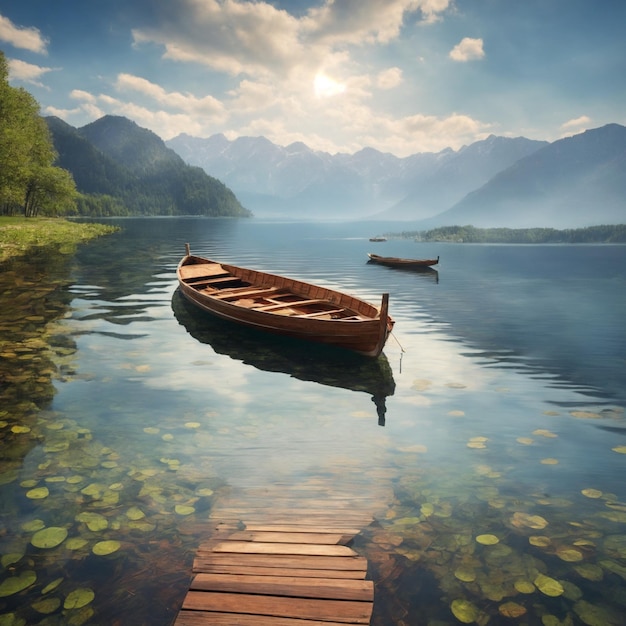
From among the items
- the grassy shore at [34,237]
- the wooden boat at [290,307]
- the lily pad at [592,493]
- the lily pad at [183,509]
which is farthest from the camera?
the grassy shore at [34,237]

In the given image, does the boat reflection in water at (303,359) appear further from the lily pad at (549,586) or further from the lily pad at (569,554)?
the lily pad at (549,586)

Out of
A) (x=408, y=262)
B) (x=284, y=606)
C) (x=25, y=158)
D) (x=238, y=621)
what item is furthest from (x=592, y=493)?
(x=25, y=158)

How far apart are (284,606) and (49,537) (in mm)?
4100

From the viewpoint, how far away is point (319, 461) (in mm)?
9453

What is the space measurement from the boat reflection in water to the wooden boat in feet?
2.16

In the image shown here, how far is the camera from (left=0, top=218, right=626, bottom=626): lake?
19.8 ft

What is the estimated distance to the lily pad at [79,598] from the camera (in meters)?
5.62

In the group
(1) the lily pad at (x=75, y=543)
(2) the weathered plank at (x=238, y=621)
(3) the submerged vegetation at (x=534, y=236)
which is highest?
(3) the submerged vegetation at (x=534, y=236)

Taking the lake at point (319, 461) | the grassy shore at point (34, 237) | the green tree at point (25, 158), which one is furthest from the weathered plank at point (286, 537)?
the green tree at point (25, 158)

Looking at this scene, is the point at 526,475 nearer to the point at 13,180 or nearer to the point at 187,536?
the point at 187,536

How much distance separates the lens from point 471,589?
6.05 meters

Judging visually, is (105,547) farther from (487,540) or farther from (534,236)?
(534,236)

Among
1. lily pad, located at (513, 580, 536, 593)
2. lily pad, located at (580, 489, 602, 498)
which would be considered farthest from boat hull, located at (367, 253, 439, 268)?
lily pad, located at (513, 580, 536, 593)

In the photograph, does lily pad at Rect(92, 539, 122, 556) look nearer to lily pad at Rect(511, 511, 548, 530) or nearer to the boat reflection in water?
lily pad at Rect(511, 511, 548, 530)
